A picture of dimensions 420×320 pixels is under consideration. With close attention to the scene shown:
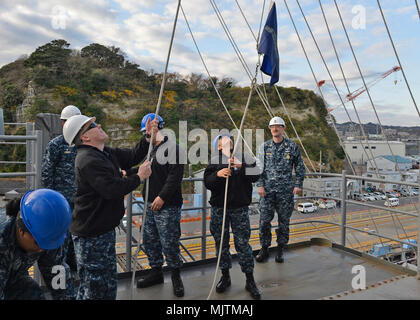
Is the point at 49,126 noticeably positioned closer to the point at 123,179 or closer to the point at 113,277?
the point at 123,179

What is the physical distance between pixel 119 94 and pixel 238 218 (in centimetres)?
3414

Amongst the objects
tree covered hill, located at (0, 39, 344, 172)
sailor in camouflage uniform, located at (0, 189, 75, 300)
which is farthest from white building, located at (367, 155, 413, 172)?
sailor in camouflage uniform, located at (0, 189, 75, 300)

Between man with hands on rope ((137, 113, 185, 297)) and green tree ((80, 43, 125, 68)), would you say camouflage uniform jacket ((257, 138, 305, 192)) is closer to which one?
man with hands on rope ((137, 113, 185, 297))

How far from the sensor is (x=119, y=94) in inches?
1367

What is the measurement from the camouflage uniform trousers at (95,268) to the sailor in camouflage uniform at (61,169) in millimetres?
911

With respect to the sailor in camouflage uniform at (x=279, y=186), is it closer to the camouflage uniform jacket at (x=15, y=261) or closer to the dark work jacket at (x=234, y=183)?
the dark work jacket at (x=234, y=183)

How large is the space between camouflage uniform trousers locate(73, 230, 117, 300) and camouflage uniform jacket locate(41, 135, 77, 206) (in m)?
1.10

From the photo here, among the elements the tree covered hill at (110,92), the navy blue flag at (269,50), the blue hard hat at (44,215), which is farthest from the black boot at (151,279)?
the tree covered hill at (110,92)

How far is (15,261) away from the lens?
59.5 inches

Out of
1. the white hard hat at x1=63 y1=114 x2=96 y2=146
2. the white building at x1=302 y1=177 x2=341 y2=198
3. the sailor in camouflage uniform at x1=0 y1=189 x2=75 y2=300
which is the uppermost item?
the white hard hat at x1=63 y1=114 x2=96 y2=146

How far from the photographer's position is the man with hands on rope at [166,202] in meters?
3.00

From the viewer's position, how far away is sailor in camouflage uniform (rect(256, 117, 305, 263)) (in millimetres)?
3975

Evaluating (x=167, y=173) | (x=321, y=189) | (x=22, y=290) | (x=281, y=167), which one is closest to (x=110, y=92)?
(x=321, y=189)

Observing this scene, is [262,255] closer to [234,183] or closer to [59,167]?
[234,183]
